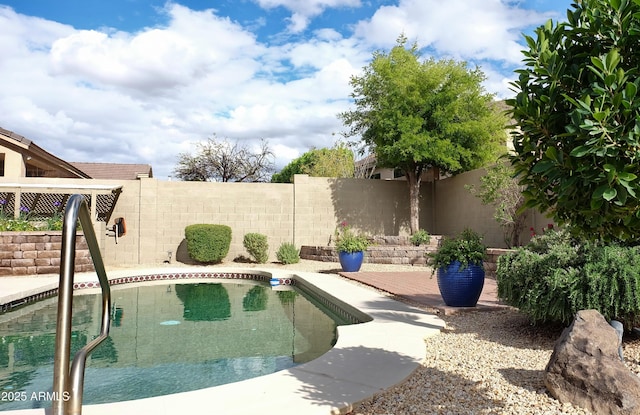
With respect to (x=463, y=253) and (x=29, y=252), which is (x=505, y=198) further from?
(x=29, y=252)

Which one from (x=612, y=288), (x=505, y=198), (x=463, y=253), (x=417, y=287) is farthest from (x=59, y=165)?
(x=612, y=288)

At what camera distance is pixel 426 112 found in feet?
48.8

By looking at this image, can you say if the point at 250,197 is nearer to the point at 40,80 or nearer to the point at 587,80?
the point at 40,80

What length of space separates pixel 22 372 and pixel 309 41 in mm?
10802

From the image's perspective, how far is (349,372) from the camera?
147 inches

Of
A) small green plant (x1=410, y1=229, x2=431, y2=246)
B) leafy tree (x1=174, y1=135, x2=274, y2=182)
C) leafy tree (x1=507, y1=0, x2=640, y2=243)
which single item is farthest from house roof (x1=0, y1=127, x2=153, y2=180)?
leafy tree (x1=507, y1=0, x2=640, y2=243)

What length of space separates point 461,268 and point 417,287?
2.49 metres

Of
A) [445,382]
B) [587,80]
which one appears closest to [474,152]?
→ [445,382]

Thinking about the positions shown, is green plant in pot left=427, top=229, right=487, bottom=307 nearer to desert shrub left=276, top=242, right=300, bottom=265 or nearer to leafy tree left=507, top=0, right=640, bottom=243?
leafy tree left=507, top=0, right=640, bottom=243

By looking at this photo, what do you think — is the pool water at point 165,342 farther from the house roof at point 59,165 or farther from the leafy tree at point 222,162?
the leafy tree at point 222,162

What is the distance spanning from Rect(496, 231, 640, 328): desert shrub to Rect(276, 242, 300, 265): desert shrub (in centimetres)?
928

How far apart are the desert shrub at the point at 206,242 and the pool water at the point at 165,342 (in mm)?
3886

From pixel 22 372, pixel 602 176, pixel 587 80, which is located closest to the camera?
pixel 602 176

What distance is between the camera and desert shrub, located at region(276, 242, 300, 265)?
46.8 feet
